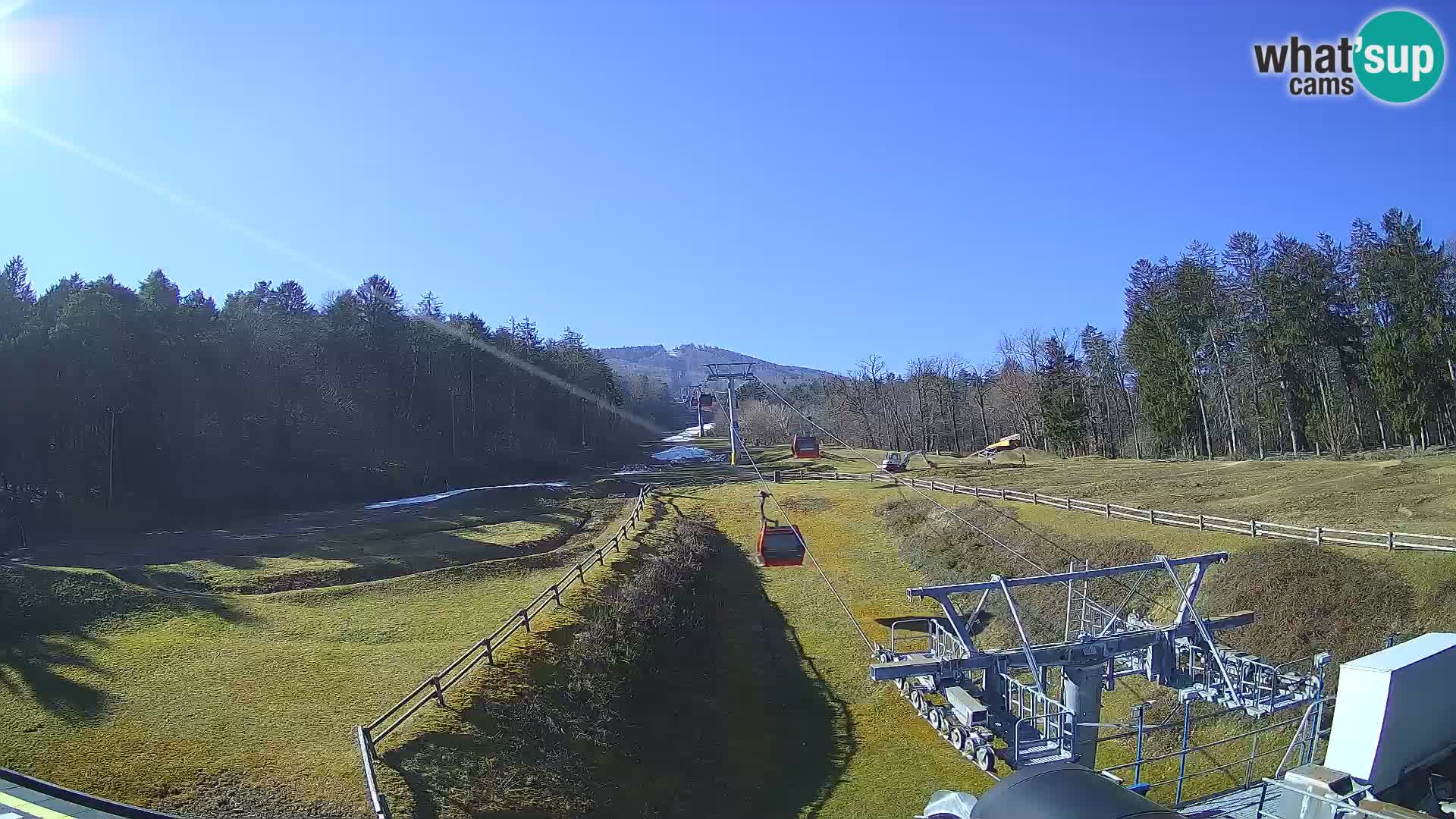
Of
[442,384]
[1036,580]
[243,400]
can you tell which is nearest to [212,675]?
[1036,580]

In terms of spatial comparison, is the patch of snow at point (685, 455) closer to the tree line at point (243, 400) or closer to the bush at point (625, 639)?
the tree line at point (243, 400)

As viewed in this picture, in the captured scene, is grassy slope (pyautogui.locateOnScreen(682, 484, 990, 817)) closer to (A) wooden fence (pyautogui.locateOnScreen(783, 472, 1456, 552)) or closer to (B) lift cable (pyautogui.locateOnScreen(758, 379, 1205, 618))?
(B) lift cable (pyautogui.locateOnScreen(758, 379, 1205, 618))

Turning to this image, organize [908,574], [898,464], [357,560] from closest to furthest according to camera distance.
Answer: [357,560] < [908,574] < [898,464]

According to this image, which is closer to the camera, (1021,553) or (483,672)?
(483,672)

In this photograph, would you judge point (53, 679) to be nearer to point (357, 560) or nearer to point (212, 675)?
point (212, 675)

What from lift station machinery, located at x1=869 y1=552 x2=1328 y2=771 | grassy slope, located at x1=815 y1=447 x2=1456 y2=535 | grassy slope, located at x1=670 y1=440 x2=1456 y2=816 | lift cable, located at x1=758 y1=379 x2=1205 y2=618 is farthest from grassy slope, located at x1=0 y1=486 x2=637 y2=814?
grassy slope, located at x1=815 y1=447 x2=1456 y2=535

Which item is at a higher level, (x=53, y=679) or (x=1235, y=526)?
(x=1235, y=526)
